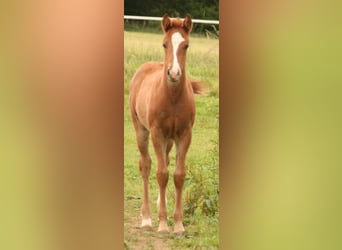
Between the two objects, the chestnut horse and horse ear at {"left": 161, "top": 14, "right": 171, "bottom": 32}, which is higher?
horse ear at {"left": 161, "top": 14, "right": 171, "bottom": 32}

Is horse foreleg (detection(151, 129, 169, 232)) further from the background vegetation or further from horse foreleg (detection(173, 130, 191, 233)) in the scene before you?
the background vegetation

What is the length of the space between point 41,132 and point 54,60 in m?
0.27

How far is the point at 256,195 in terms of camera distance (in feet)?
7.93

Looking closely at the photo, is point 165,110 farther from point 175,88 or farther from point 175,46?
point 175,46

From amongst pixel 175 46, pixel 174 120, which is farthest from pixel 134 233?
pixel 175 46

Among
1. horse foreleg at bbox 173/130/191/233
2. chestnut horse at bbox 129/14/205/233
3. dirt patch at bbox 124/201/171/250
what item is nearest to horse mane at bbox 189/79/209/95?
chestnut horse at bbox 129/14/205/233

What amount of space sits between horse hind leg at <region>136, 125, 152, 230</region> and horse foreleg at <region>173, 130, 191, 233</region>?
105 millimetres

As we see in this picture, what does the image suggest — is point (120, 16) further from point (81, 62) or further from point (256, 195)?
point (256, 195)

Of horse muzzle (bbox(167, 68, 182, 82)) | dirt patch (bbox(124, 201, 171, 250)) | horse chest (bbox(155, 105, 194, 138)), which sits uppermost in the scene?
horse muzzle (bbox(167, 68, 182, 82))

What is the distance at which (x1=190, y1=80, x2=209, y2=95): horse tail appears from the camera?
232 cm

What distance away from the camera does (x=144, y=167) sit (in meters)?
2.30

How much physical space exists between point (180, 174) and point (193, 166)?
0.06 meters

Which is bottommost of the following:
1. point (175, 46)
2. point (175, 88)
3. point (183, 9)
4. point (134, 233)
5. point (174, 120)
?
point (134, 233)

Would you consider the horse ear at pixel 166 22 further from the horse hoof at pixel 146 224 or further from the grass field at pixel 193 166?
the horse hoof at pixel 146 224
